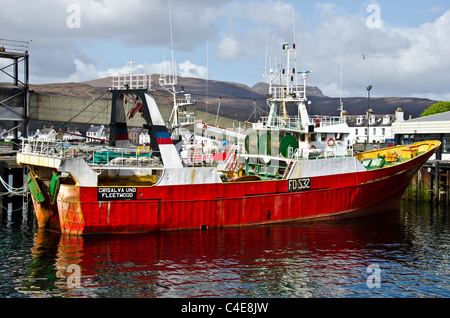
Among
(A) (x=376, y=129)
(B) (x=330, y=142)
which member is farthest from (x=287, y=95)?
(A) (x=376, y=129)

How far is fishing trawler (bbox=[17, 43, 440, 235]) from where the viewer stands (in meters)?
23.5

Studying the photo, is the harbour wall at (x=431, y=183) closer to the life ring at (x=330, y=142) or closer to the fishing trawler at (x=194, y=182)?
the fishing trawler at (x=194, y=182)

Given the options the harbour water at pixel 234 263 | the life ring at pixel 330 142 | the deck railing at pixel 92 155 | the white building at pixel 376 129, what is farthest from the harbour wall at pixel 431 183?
the white building at pixel 376 129

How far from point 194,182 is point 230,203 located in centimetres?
247

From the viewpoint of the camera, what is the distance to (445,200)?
3859 centimetres

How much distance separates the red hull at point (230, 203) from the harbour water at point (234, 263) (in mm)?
725

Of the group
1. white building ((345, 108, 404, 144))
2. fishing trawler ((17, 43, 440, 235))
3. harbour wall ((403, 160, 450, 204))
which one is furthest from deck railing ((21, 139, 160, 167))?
white building ((345, 108, 404, 144))

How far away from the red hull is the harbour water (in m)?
0.72

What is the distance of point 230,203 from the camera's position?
25859 mm

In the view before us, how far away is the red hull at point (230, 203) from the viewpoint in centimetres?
2338

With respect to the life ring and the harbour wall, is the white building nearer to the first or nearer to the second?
the harbour wall
